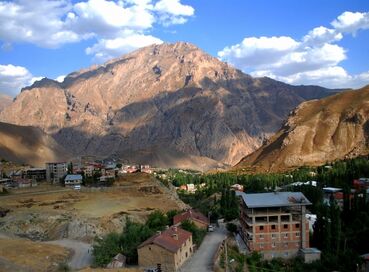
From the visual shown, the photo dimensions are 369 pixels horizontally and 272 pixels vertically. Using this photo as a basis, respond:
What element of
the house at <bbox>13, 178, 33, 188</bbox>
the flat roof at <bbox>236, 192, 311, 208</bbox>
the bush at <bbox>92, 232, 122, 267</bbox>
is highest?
the flat roof at <bbox>236, 192, 311, 208</bbox>

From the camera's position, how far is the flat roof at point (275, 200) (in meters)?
60.3

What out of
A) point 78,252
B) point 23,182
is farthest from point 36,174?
point 78,252

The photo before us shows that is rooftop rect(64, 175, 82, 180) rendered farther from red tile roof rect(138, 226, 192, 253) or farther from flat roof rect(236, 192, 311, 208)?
red tile roof rect(138, 226, 192, 253)

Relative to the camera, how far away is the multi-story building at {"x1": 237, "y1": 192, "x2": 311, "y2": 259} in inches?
2379

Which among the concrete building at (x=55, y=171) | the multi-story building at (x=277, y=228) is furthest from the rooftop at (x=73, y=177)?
the multi-story building at (x=277, y=228)

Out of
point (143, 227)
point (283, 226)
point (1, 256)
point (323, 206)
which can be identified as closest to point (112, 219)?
point (143, 227)

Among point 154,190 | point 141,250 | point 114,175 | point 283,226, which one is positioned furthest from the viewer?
Answer: point 114,175

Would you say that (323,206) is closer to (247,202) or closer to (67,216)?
(247,202)

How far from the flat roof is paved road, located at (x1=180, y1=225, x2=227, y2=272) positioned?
7.15 metres

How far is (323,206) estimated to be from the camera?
76.8 metres

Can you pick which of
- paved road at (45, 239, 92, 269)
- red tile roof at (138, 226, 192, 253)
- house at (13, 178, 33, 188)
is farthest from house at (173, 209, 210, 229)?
house at (13, 178, 33, 188)

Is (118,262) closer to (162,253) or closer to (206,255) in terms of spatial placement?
(162,253)

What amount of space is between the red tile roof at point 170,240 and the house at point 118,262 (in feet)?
8.41

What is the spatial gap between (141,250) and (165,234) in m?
3.77
